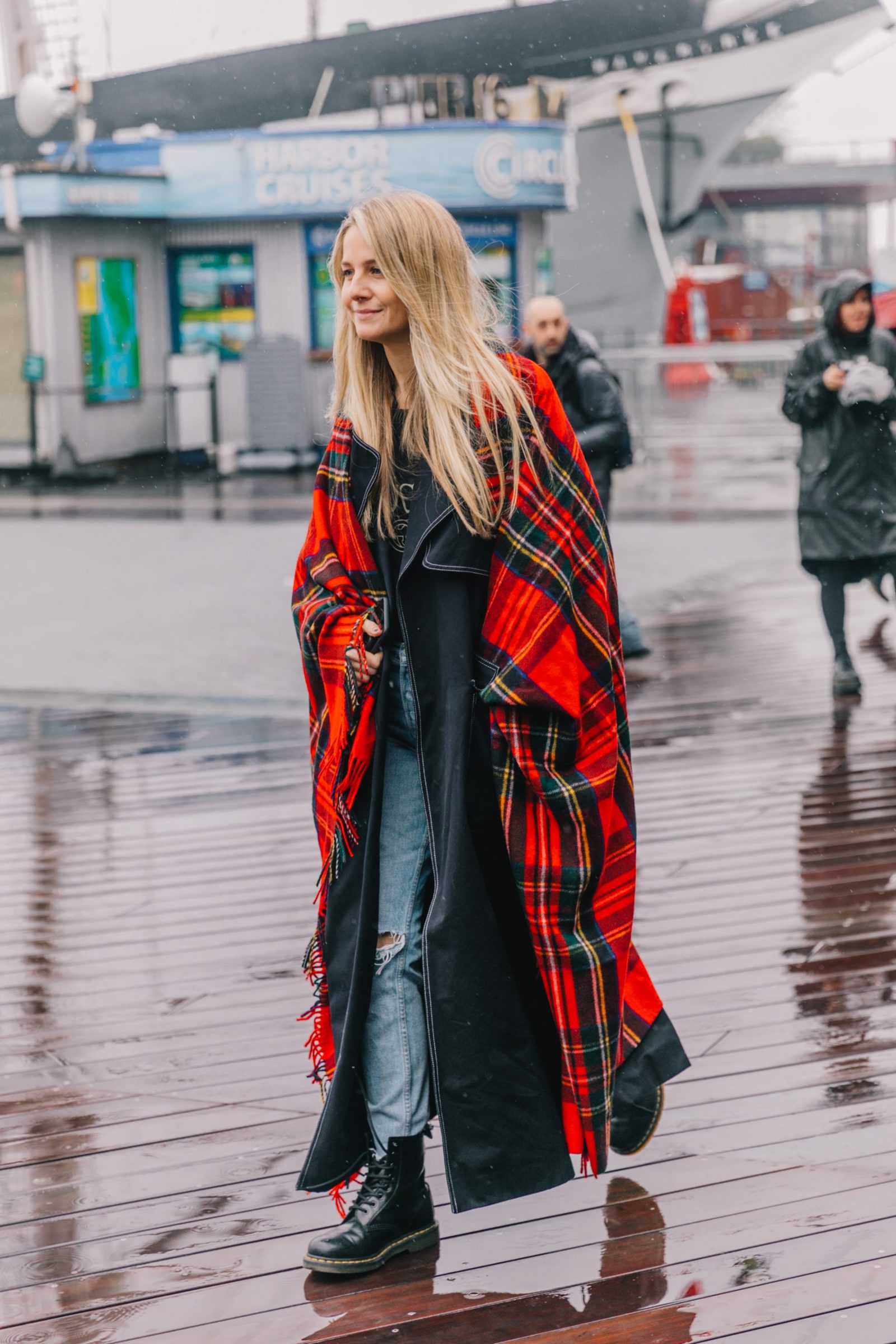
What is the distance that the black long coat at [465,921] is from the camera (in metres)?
2.79

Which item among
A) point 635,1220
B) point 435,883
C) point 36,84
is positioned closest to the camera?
point 435,883

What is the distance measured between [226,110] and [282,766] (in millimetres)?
33954

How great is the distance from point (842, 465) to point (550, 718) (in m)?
4.97

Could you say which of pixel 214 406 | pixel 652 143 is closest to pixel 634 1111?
pixel 214 406

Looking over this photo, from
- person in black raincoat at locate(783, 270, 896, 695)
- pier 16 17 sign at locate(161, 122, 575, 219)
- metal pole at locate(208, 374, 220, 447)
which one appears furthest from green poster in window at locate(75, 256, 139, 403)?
person in black raincoat at locate(783, 270, 896, 695)

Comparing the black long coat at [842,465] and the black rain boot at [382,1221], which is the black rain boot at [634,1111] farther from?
the black long coat at [842,465]

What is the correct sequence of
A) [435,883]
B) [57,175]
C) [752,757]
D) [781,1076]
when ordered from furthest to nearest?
[57,175]
[752,757]
[781,1076]
[435,883]

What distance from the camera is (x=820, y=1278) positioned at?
112 inches

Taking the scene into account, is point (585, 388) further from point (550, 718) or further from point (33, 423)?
point (33, 423)

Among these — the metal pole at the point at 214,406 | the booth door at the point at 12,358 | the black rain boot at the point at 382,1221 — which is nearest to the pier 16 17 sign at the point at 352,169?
the metal pole at the point at 214,406

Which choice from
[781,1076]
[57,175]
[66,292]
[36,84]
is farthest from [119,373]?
[781,1076]

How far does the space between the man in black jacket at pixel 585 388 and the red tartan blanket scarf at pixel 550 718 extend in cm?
470

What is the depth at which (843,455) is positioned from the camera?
7.43 meters

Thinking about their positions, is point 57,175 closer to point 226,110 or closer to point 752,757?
point 752,757
